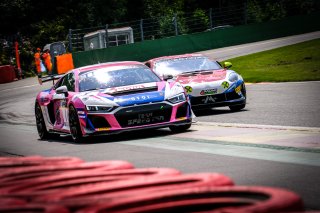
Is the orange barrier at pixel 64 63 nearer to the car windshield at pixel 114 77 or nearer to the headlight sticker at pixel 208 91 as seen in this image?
the headlight sticker at pixel 208 91

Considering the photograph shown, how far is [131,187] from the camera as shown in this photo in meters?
4.16

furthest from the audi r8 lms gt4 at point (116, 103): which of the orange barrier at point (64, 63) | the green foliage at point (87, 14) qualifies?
the green foliage at point (87, 14)

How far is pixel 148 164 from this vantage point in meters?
9.64

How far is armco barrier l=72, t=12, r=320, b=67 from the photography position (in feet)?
127

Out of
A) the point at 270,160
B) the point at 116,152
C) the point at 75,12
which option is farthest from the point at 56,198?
the point at 75,12

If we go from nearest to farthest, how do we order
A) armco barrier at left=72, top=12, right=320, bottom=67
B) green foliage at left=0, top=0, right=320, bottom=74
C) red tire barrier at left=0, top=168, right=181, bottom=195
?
red tire barrier at left=0, top=168, right=181, bottom=195, armco barrier at left=72, top=12, right=320, bottom=67, green foliage at left=0, top=0, right=320, bottom=74

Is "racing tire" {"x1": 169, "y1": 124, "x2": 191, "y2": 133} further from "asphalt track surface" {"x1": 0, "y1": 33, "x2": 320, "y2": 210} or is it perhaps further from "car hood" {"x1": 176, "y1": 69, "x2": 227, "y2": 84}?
"car hood" {"x1": 176, "y1": 69, "x2": 227, "y2": 84}

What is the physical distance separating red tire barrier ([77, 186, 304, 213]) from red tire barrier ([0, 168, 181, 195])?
76 cm

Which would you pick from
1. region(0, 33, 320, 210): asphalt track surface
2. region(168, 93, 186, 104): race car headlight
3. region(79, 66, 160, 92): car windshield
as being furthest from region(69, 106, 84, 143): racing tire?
region(168, 93, 186, 104): race car headlight

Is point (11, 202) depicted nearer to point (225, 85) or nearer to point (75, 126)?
point (75, 126)

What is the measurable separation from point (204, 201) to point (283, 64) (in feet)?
88.7

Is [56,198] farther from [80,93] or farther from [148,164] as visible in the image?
[80,93]

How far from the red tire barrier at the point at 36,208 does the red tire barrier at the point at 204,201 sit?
4.2 inches

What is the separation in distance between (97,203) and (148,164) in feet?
19.5
